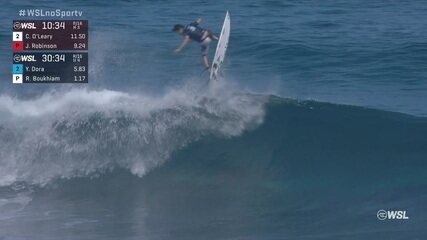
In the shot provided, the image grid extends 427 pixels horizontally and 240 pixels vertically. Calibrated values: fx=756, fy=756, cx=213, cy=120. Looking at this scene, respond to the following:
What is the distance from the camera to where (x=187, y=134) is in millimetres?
17656

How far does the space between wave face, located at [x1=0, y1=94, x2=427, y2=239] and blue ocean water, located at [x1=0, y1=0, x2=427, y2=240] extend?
4 cm

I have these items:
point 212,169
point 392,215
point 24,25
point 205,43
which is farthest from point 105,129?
point 392,215

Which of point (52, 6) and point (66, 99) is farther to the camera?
point (52, 6)

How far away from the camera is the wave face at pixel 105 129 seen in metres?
16.9

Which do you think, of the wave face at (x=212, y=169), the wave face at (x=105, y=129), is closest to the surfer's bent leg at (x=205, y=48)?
the wave face at (x=105, y=129)

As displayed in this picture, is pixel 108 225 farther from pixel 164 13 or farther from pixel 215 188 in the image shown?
pixel 164 13

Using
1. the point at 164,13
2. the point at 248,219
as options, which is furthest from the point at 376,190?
the point at 164,13

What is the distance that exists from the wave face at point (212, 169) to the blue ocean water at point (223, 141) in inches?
1.5

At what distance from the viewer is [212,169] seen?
17.2 metres

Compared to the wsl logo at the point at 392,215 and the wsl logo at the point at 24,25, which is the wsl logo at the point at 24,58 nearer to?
the wsl logo at the point at 24,25

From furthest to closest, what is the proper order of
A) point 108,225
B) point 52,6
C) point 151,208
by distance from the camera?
1. point 52,6
2. point 151,208
3. point 108,225

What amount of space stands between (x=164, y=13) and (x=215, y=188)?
10.7 meters

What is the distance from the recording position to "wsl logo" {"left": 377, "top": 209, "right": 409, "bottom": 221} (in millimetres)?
14188
